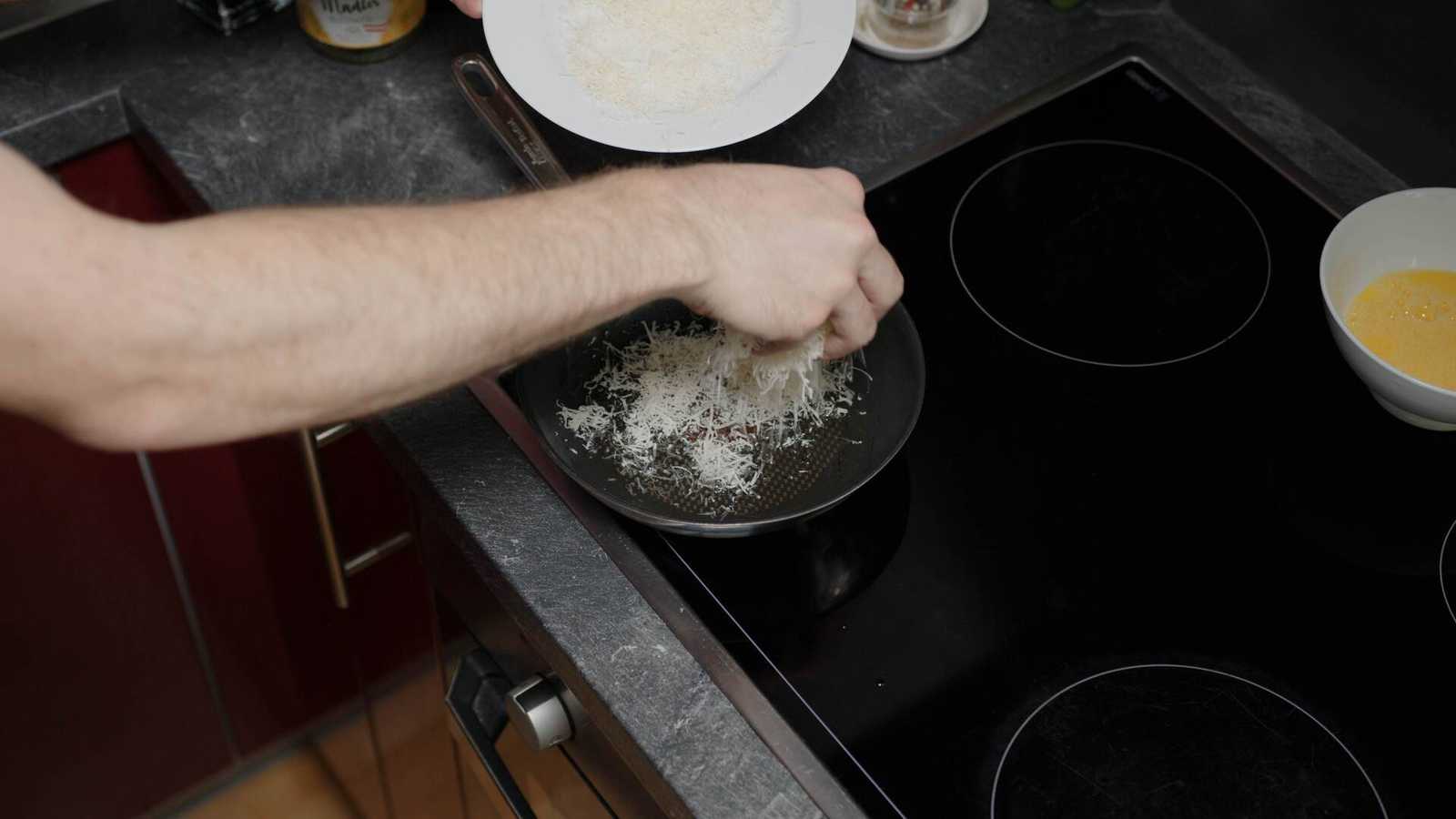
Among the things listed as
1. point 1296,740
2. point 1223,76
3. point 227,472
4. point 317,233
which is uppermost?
point 317,233

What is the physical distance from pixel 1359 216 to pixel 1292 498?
0.22 m

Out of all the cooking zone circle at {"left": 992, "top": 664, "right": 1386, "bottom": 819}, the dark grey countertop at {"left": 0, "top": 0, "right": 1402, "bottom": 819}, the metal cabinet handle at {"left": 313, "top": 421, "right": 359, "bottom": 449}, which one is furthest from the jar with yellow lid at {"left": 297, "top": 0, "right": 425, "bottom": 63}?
the cooking zone circle at {"left": 992, "top": 664, "right": 1386, "bottom": 819}

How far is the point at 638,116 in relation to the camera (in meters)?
0.98

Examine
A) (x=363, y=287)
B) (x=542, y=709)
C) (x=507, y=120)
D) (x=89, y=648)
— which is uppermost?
(x=363, y=287)

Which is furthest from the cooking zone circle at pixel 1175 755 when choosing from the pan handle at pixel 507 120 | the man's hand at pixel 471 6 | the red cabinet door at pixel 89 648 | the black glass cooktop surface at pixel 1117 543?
the red cabinet door at pixel 89 648

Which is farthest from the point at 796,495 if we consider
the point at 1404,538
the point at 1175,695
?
the point at 1404,538

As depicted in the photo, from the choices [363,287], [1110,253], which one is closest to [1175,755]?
[1110,253]

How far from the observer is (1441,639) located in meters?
0.86

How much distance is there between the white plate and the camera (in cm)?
96

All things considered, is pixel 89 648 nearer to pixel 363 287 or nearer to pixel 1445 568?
pixel 363 287

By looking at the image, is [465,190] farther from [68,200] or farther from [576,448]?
[68,200]

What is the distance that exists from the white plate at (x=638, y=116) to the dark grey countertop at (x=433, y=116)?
8cm

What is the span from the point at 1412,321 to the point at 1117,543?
0.94 ft

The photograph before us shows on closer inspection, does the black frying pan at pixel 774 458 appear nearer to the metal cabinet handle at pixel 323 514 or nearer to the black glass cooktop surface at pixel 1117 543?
the black glass cooktop surface at pixel 1117 543
